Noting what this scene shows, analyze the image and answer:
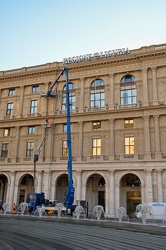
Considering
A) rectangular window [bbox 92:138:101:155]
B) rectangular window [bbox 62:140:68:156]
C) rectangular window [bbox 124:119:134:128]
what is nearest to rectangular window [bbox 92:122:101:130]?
rectangular window [bbox 92:138:101:155]

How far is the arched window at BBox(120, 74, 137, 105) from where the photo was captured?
132ft

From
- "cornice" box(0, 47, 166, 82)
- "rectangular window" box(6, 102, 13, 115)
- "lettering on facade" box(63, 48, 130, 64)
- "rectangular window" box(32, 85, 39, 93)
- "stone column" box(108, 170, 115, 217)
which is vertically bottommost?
"stone column" box(108, 170, 115, 217)

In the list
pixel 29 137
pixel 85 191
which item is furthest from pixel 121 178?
pixel 29 137

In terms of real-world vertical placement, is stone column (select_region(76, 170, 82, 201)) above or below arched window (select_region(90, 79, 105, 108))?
below

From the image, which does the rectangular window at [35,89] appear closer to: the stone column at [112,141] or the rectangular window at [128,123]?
the stone column at [112,141]

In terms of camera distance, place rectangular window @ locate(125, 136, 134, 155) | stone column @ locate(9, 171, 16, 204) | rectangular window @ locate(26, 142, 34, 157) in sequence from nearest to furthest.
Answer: rectangular window @ locate(125, 136, 134, 155) → stone column @ locate(9, 171, 16, 204) → rectangular window @ locate(26, 142, 34, 157)

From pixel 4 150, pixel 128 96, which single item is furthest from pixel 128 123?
pixel 4 150

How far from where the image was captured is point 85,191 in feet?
127

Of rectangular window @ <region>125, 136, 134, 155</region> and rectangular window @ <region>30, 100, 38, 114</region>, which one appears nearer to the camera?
rectangular window @ <region>125, 136, 134, 155</region>

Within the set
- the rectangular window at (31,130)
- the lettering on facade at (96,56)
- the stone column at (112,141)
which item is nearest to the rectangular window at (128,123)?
the stone column at (112,141)

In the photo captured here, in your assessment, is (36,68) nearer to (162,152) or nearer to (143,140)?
(143,140)

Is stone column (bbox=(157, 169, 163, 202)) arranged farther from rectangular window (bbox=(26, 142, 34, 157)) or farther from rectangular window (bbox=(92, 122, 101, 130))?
rectangular window (bbox=(26, 142, 34, 157))

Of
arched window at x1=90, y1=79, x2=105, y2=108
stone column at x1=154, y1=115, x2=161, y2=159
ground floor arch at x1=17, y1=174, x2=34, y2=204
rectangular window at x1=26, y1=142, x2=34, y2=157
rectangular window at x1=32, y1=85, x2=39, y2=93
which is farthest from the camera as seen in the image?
rectangular window at x1=32, y1=85, x2=39, y2=93

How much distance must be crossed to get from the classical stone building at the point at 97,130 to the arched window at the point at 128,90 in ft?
0.51
